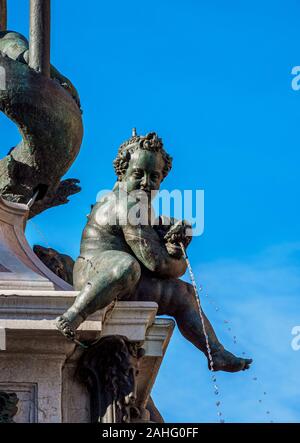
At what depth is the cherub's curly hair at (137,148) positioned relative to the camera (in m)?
25.3

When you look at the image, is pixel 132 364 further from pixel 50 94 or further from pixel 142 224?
pixel 50 94

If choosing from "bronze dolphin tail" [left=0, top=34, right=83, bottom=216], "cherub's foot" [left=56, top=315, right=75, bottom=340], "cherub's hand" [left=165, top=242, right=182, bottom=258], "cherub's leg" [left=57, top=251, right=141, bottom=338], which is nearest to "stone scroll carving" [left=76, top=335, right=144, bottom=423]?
"cherub's leg" [left=57, top=251, right=141, bottom=338]

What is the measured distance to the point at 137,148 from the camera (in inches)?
996

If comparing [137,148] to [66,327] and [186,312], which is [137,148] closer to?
[186,312]

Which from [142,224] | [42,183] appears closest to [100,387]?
[142,224]

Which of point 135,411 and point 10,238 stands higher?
point 10,238

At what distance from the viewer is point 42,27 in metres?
26.1

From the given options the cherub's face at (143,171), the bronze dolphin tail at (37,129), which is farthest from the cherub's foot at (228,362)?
the bronze dolphin tail at (37,129)

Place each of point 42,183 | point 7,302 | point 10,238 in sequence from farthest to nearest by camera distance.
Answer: point 42,183 < point 10,238 < point 7,302

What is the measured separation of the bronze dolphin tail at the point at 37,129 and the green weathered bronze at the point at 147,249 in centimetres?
139

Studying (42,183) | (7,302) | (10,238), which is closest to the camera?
(7,302)

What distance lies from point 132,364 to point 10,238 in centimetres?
229

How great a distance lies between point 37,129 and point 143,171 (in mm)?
1796
